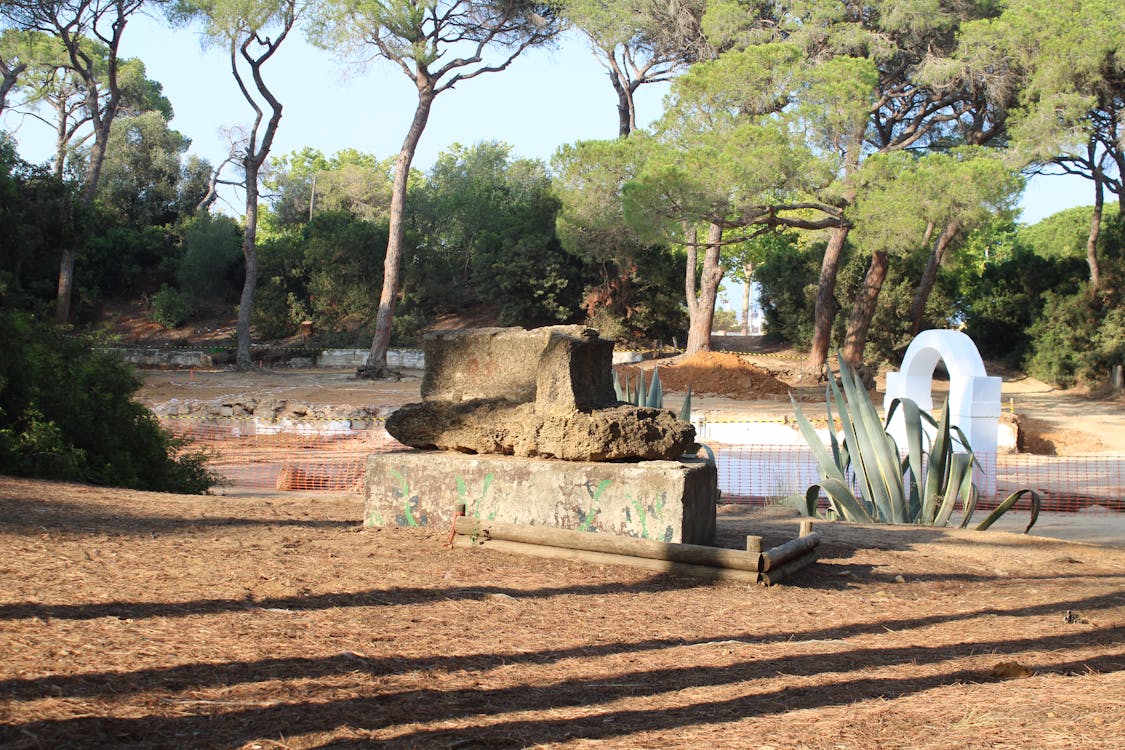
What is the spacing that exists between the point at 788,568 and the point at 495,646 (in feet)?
6.13

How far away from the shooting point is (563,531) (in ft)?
15.2

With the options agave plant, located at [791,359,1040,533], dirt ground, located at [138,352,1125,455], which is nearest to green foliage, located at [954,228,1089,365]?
dirt ground, located at [138,352,1125,455]

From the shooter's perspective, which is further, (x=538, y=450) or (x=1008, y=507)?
(x=1008, y=507)

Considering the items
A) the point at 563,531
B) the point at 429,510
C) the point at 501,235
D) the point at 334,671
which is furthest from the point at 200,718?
the point at 501,235

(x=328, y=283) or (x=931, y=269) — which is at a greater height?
(x=328, y=283)

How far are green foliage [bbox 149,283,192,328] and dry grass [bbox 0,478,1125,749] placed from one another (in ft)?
105

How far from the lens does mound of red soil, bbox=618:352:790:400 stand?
22.7 metres

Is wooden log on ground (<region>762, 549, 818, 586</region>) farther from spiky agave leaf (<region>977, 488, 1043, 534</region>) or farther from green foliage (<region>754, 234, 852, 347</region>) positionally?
green foliage (<region>754, 234, 852, 347</region>)

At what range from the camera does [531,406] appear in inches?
210

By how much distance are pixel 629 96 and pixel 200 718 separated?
2771cm

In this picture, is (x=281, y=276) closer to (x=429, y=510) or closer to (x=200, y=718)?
(x=429, y=510)

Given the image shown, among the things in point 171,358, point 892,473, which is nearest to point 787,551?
point 892,473

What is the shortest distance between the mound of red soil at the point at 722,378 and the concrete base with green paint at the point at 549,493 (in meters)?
17.6

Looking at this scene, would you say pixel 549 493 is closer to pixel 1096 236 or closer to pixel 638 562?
pixel 638 562
